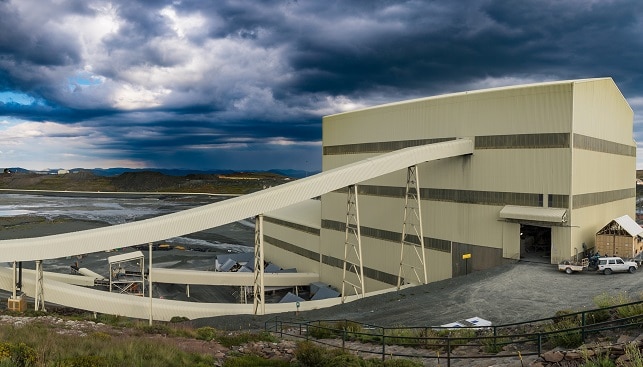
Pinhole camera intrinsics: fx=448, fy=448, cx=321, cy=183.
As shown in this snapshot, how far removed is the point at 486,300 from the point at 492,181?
1008cm

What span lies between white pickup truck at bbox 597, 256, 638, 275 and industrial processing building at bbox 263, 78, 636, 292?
250 centimetres

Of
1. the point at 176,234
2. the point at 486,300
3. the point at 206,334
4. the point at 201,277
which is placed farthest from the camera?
the point at 201,277

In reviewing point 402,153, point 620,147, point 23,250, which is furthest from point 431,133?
point 23,250

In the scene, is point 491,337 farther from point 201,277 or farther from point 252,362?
point 201,277

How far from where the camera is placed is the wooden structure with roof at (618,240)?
→ 30.1 meters

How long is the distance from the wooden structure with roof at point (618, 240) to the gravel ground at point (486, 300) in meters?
3.98

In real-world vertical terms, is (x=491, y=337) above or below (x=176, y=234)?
below

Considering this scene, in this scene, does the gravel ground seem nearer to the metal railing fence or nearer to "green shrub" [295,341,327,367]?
the metal railing fence

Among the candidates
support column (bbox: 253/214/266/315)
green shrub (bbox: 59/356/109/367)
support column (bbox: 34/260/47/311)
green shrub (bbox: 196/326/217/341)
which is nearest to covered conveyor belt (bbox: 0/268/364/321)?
support column (bbox: 34/260/47/311)

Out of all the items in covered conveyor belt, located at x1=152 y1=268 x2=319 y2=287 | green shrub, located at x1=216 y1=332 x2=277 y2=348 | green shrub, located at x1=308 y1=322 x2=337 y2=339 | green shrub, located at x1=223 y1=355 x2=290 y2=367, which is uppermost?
green shrub, located at x1=223 y1=355 x2=290 y2=367

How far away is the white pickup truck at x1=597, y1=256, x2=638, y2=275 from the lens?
85.9ft

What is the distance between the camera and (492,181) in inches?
1216

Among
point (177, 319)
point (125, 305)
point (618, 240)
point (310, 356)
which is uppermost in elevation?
point (618, 240)

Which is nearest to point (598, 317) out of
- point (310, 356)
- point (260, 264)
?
point (310, 356)
